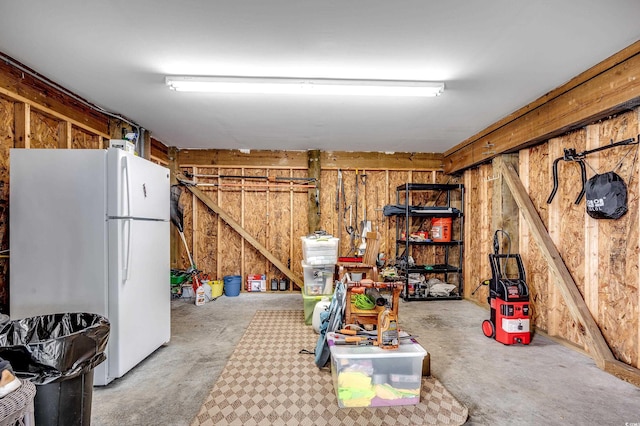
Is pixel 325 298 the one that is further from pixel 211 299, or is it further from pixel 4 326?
pixel 4 326

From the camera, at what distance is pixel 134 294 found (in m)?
2.46

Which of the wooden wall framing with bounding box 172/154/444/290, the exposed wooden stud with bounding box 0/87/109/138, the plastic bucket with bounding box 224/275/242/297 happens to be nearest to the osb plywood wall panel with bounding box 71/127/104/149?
the exposed wooden stud with bounding box 0/87/109/138

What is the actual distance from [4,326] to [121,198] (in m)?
1.02

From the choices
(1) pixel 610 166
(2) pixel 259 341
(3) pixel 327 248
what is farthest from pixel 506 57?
(2) pixel 259 341

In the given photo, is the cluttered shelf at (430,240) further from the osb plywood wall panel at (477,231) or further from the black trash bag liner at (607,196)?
the black trash bag liner at (607,196)

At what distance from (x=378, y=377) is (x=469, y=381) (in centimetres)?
88

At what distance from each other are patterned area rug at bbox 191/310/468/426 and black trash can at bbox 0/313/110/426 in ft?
2.20

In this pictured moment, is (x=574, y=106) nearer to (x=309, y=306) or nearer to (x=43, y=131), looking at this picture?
(x=309, y=306)

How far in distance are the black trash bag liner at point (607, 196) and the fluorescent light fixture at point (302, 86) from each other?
5.16ft

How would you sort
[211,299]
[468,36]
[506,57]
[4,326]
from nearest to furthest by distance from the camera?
[4,326] < [468,36] < [506,57] < [211,299]

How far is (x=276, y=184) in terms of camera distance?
17.6 feet

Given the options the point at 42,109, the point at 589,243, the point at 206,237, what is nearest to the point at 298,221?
the point at 206,237

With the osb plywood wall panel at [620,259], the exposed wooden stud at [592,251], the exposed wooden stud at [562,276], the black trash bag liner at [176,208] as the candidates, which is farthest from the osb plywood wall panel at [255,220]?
the osb plywood wall panel at [620,259]

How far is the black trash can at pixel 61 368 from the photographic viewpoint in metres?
1.47
